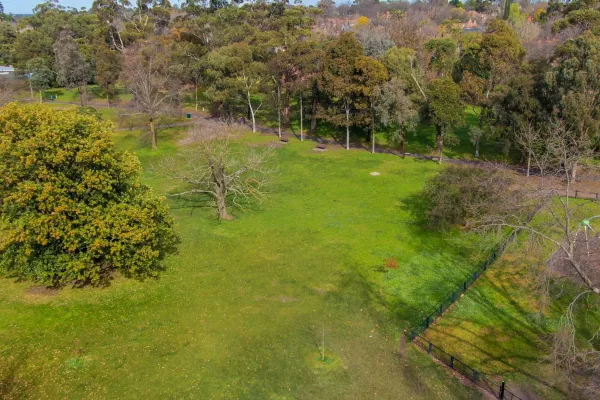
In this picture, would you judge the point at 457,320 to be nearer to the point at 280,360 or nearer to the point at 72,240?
the point at 280,360

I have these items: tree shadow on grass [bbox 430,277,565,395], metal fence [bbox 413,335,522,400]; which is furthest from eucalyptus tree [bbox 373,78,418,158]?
metal fence [bbox 413,335,522,400]

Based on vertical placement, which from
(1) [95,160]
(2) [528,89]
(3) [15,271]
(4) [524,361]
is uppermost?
(2) [528,89]

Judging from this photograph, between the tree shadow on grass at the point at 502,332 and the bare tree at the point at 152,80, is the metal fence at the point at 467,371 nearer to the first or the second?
the tree shadow on grass at the point at 502,332

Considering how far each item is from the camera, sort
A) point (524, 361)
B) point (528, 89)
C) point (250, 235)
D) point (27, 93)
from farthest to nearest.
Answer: point (27, 93) < point (528, 89) < point (250, 235) < point (524, 361)

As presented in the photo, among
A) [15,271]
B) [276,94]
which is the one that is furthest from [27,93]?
[15,271]

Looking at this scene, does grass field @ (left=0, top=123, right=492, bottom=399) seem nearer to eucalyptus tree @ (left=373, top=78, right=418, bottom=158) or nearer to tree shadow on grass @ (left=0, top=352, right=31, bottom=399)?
tree shadow on grass @ (left=0, top=352, right=31, bottom=399)

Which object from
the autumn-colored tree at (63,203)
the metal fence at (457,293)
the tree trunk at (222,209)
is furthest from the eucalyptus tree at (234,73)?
the metal fence at (457,293)

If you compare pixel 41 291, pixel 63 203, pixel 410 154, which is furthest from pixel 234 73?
pixel 41 291

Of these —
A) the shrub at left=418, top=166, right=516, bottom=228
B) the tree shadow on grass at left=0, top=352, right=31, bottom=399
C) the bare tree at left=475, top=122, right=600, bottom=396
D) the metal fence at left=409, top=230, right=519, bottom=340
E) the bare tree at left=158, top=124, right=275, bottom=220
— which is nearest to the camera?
the bare tree at left=475, top=122, right=600, bottom=396
